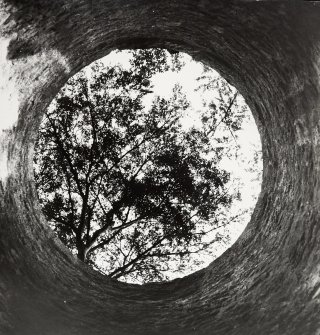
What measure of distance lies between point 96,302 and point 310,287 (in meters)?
1.69

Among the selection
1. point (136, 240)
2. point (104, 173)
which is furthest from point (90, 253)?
point (104, 173)

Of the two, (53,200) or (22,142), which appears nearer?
(22,142)

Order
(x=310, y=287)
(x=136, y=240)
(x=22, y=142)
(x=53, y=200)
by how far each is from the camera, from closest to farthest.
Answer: (x=310, y=287) < (x=22, y=142) < (x=53, y=200) < (x=136, y=240)

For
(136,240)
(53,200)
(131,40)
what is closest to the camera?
(131,40)

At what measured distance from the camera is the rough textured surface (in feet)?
7.97

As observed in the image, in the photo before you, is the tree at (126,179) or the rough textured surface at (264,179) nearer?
the rough textured surface at (264,179)

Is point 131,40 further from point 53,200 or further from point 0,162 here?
point 53,200

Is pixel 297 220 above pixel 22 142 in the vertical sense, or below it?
below

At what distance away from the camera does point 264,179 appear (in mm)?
3795

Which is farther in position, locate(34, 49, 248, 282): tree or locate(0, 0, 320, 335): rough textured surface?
locate(34, 49, 248, 282): tree

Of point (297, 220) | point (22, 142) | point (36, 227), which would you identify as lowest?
point (297, 220)

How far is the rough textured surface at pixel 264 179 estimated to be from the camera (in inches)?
95.6

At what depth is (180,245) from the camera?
304 inches

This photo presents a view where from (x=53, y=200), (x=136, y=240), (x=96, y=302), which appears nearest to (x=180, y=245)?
(x=136, y=240)
